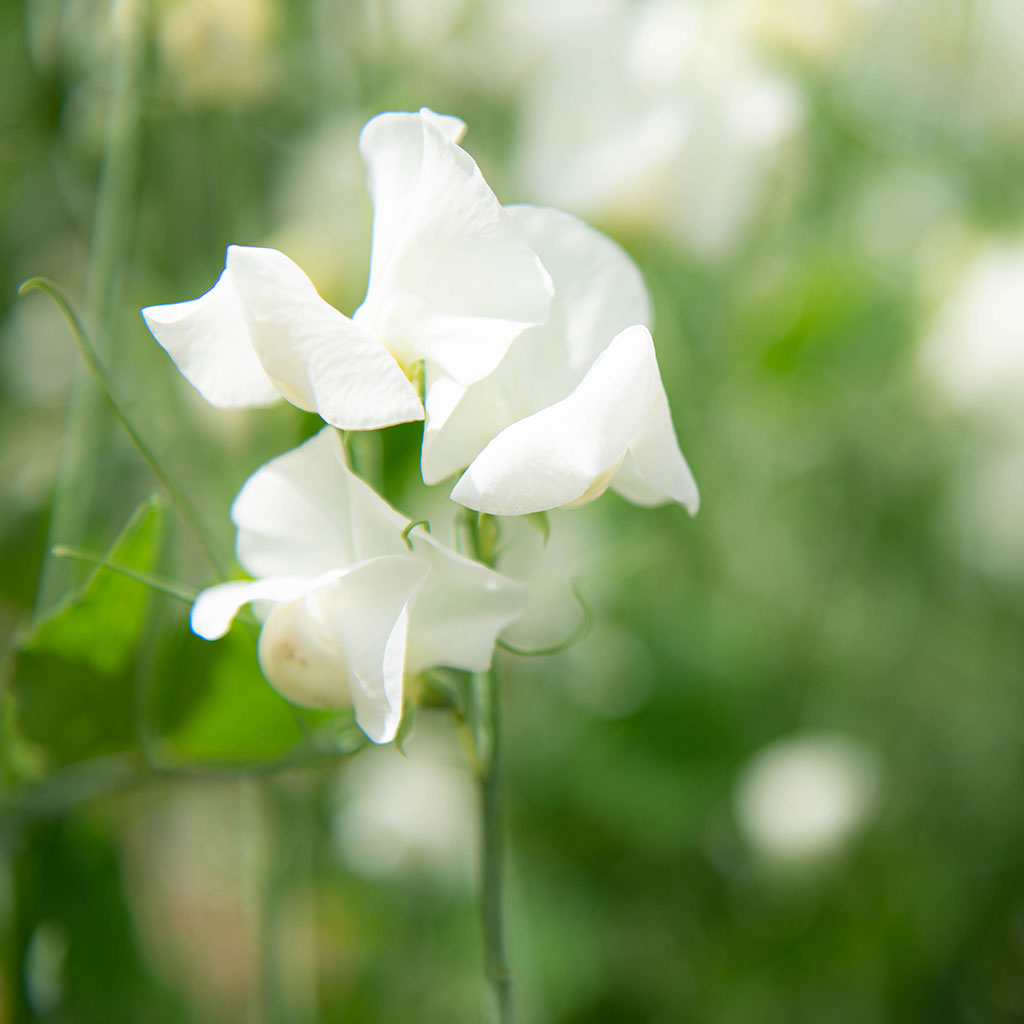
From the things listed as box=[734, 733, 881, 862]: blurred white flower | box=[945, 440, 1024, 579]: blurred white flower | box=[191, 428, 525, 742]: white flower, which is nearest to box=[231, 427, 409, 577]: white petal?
box=[191, 428, 525, 742]: white flower

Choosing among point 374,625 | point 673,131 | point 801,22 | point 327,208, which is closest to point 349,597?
point 374,625

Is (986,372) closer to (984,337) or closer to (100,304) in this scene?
(984,337)

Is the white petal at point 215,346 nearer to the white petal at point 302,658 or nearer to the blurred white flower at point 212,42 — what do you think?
the white petal at point 302,658

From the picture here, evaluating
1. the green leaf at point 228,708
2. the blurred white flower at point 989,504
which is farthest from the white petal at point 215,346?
the blurred white flower at point 989,504

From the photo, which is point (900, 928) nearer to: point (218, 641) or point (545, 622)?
point (545, 622)

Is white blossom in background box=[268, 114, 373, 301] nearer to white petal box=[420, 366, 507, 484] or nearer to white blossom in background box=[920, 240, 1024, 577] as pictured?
white petal box=[420, 366, 507, 484]
